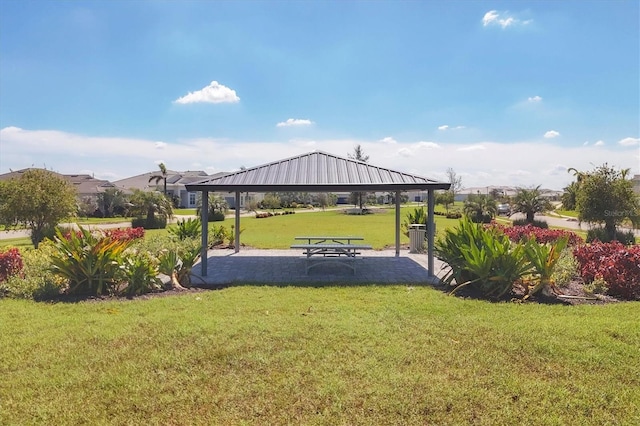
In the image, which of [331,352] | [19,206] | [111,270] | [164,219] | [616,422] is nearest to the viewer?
[616,422]

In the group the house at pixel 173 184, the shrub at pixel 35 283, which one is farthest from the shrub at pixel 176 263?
the house at pixel 173 184

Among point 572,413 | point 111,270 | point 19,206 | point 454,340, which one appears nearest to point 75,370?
point 111,270

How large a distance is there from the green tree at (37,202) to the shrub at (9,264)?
7.91 metres

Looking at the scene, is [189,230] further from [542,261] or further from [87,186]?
[87,186]

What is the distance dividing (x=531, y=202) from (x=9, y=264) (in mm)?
26985

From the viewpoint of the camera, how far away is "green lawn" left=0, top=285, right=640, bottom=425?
11.5 ft

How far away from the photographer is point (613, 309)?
6387 millimetres

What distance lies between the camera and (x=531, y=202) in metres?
26.1

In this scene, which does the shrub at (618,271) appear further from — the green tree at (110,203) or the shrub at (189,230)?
the green tree at (110,203)

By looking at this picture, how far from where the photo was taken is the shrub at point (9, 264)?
7.84 m

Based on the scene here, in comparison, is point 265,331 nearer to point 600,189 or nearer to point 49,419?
point 49,419

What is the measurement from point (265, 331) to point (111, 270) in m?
3.92

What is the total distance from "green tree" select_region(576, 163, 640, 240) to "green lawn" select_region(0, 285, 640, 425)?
1140cm

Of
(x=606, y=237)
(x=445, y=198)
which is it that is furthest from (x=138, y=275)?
(x=445, y=198)
